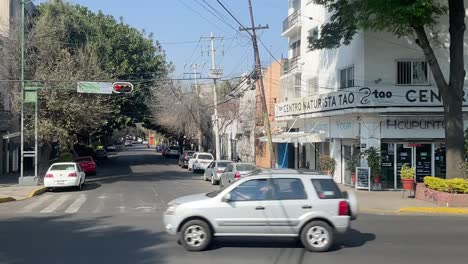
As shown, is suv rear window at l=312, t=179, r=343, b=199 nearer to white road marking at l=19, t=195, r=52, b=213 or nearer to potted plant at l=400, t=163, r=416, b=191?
white road marking at l=19, t=195, r=52, b=213

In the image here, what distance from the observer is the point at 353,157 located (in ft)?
90.1

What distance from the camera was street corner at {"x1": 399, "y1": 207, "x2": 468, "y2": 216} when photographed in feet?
62.5

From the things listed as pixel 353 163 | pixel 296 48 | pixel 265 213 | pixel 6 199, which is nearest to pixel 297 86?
pixel 296 48

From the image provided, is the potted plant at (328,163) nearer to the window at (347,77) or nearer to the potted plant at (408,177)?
the window at (347,77)

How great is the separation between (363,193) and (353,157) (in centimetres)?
269

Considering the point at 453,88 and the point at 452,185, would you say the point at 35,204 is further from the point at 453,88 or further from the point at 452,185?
the point at 453,88

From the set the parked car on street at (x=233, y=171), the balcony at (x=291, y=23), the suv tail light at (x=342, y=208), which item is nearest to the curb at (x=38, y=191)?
the parked car on street at (x=233, y=171)

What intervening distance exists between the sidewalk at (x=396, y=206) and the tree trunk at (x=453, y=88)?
207 centimetres

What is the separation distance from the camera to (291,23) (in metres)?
40.0

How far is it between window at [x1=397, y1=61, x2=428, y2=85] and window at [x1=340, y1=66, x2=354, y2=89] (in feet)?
7.84

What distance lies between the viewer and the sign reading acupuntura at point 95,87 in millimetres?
26594

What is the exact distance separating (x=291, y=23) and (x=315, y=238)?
30567 mm

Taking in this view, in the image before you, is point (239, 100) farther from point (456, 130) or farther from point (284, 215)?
point (284, 215)

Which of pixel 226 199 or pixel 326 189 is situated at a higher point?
pixel 326 189
